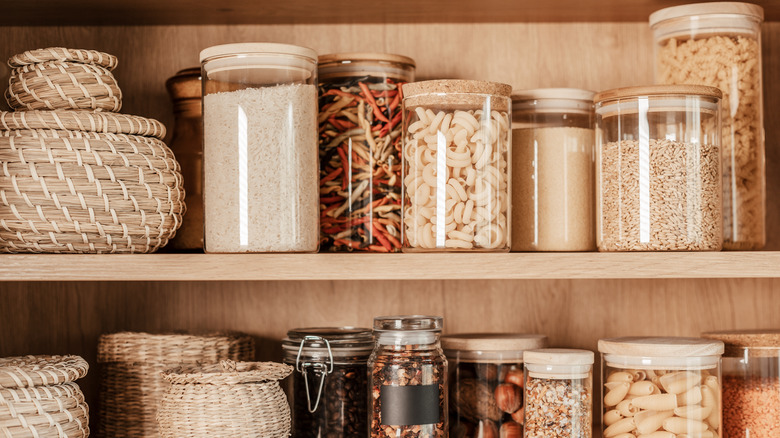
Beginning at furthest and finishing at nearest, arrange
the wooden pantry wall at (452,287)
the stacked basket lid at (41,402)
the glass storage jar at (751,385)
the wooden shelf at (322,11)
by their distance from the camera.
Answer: the wooden pantry wall at (452,287), the wooden shelf at (322,11), the glass storage jar at (751,385), the stacked basket lid at (41,402)

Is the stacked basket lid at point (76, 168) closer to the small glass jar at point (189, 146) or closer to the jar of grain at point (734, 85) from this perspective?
the small glass jar at point (189, 146)

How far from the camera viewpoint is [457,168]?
37.7 inches

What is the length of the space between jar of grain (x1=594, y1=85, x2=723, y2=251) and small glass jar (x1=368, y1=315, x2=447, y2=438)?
28cm

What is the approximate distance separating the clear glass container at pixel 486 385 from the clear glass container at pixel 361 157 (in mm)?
184

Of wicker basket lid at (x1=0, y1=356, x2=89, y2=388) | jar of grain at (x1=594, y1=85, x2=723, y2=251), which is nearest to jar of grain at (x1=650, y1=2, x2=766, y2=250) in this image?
jar of grain at (x1=594, y1=85, x2=723, y2=251)

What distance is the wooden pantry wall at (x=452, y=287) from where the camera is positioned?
1248mm

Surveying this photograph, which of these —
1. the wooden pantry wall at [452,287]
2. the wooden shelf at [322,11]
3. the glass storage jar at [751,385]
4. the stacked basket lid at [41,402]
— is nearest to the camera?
the stacked basket lid at [41,402]

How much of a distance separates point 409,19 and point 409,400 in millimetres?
629

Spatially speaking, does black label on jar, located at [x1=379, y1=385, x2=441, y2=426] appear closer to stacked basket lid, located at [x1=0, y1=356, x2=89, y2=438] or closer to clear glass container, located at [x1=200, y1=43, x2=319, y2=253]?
clear glass container, located at [x1=200, y1=43, x2=319, y2=253]

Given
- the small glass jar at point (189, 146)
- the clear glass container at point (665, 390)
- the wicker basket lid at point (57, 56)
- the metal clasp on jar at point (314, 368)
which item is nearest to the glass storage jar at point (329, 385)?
the metal clasp on jar at point (314, 368)

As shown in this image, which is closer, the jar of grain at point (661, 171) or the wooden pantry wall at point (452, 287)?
the jar of grain at point (661, 171)

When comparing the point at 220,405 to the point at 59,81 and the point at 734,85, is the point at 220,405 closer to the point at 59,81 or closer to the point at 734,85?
the point at 59,81

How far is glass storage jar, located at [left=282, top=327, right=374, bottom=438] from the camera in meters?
1.04

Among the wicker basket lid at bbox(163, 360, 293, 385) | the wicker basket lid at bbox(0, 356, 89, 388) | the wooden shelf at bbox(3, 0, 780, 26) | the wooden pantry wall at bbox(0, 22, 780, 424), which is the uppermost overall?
the wooden shelf at bbox(3, 0, 780, 26)
